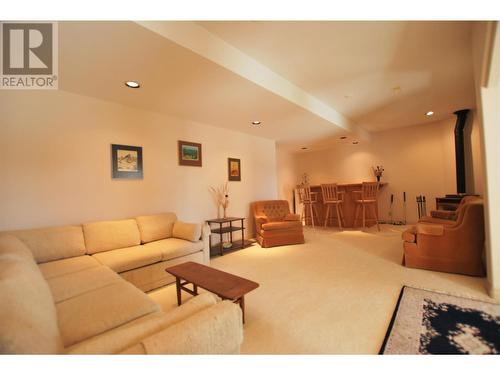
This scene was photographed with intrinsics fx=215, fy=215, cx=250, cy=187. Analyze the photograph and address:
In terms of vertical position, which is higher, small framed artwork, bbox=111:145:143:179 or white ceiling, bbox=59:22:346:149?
white ceiling, bbox=59:22:346:149

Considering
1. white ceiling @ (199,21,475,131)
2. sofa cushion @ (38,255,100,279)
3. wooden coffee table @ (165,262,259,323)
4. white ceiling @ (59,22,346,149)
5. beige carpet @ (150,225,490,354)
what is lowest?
beige carpet @ (150,225,490,354)

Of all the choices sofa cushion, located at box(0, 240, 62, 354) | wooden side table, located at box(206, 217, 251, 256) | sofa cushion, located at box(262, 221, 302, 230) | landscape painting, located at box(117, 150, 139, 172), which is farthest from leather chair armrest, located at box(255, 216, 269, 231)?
sofa cushion, located at box(0, 240, 62, 354)

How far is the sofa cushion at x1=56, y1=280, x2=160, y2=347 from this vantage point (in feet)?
3.92

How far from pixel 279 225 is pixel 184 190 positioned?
6.37 ft

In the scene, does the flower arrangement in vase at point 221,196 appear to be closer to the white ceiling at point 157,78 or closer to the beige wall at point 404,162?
the white ceiling at point 157,78

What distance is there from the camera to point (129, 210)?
10.3 ft

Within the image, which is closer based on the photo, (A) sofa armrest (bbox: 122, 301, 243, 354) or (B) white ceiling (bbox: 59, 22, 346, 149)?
(A) sofa armrest (bbox: 122, 301, 243, 354)

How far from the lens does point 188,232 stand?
2988 mm

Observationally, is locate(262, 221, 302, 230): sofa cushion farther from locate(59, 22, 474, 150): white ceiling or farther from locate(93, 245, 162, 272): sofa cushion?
locate(93, 245, 162, 272): sofa cushion

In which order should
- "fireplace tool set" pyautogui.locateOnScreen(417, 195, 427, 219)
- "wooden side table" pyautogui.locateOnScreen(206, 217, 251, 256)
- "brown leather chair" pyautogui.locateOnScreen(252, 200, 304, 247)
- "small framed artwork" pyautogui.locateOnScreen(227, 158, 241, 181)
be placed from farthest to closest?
1. "fireplace tool set" pyautogui.locateOnScreen(417, 195, 427, 219)
2. "small framed artwork" pyautogui.locateOnScreen(227, 158, 241, 181)
3. "brown leather chair" pyautogui.locateOnScreen(252, 200, 304, 247)
4. "wooden side table" pyautogui.locateOnScreen(206, 217, 251, 256)

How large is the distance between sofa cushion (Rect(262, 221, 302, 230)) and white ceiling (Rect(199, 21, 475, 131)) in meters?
2.40

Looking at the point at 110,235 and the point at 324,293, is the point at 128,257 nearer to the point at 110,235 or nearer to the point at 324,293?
the point at 110,235

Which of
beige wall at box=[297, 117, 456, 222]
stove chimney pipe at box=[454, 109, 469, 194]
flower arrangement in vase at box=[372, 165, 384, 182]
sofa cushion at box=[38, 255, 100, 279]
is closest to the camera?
sofa cushion at box=[38, 255, 100, 279]

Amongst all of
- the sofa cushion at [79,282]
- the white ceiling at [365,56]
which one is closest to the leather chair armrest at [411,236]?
the white ceiling at [365,56]
